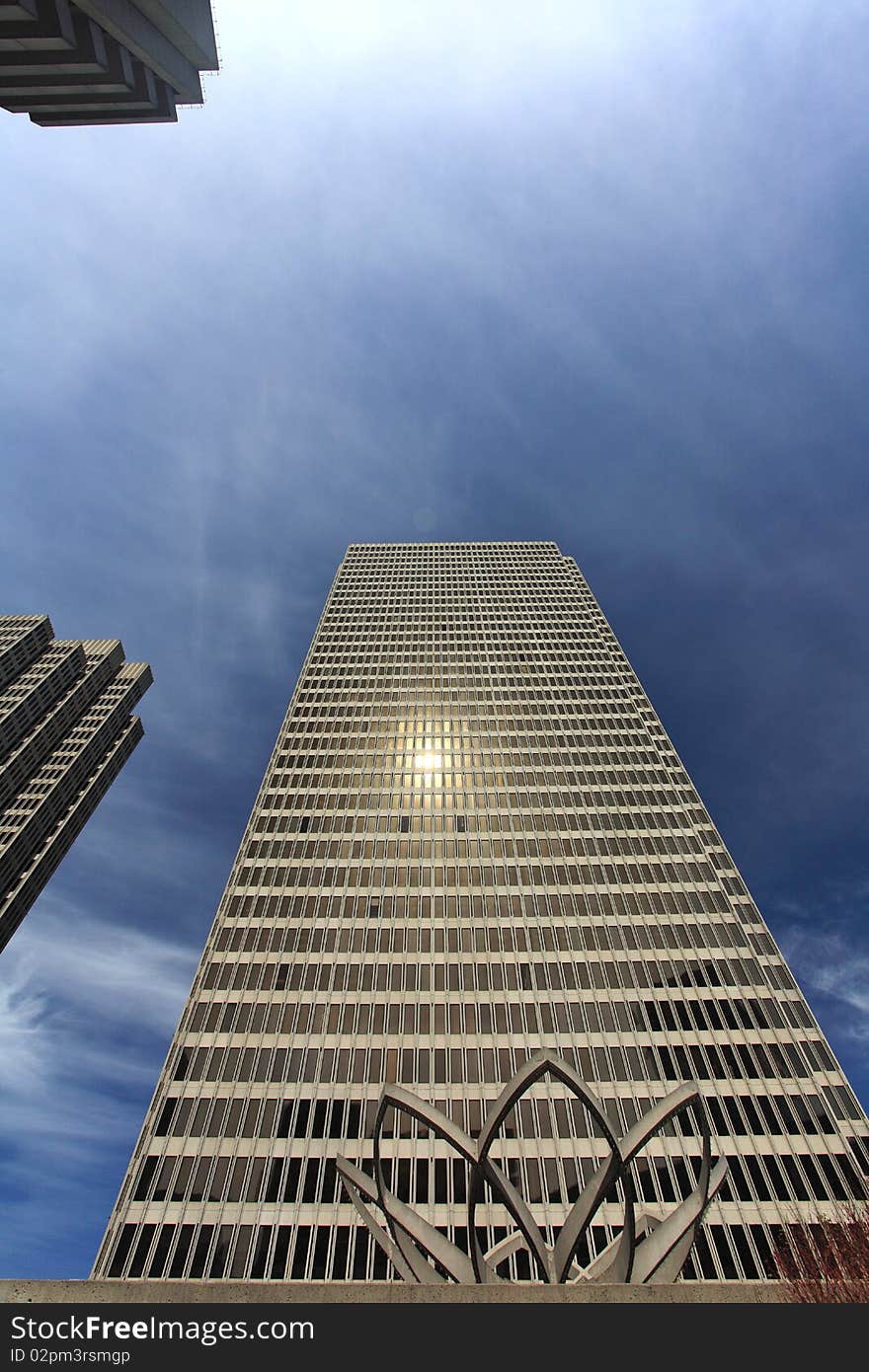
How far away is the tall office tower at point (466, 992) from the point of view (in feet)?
118

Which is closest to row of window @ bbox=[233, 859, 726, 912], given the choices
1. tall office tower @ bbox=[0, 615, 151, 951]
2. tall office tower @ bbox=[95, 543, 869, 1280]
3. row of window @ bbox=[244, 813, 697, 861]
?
tall office tower @ bbox=[95, 543, 869, 1280]

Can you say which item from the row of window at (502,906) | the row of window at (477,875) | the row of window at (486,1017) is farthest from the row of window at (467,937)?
the row of window at (486,1017)

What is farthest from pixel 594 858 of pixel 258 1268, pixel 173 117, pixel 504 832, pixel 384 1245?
pixel 173 117

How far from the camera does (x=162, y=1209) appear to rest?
35.3 metres

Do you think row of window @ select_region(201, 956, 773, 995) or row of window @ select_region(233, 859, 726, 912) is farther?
row of window @ select_region(233, 859, 726, 912)

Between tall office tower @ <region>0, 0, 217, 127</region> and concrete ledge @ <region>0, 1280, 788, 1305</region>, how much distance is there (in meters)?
36.9

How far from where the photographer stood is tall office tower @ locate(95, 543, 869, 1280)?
3600 cm

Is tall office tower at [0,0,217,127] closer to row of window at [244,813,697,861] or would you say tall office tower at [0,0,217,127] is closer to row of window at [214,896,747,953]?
row of window at [244,813,697,861]

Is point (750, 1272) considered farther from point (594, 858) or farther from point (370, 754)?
point (370, 754)

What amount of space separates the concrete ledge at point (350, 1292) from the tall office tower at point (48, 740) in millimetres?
121204

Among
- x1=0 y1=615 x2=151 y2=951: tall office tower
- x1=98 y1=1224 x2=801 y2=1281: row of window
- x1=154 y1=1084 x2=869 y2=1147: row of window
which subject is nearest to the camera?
x1=98 y1=1224 x2=801 y2=1281: row of window

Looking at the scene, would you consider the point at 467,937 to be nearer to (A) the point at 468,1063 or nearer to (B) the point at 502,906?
(B) the point at 502,906

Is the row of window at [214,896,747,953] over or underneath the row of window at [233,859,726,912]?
underneath

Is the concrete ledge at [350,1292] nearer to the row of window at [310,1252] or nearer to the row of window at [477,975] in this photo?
the row of window at [310,1252]
